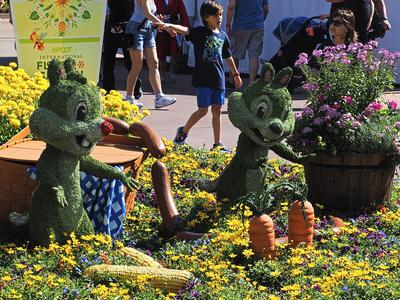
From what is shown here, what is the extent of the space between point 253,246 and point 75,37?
13.8 ft

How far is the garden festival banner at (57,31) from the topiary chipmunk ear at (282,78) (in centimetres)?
329

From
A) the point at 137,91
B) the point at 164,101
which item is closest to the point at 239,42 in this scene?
the point at 137,91

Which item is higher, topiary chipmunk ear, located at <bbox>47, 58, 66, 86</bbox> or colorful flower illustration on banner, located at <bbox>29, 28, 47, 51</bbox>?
topiary chipmunk ear, located at <bbox>47, 58, 66, 86</bbox>

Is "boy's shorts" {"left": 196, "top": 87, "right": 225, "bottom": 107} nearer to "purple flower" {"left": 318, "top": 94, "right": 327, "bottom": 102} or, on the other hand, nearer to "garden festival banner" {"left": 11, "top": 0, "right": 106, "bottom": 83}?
"garden festival banner" {"left": 11, "top": 0, "right": 106, "bottom": 83}

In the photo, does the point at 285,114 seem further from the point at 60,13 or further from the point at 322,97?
the point at 60,13

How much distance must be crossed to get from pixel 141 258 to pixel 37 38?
13.4 ft

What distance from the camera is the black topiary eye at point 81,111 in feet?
16.5

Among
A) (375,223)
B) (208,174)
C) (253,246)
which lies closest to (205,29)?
(208,174)

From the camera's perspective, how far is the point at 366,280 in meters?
4.55

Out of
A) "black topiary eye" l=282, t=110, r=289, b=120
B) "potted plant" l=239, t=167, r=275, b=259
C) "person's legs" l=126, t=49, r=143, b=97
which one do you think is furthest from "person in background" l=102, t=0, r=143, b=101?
"potted plant" l=239, t=167, r=275, b=259

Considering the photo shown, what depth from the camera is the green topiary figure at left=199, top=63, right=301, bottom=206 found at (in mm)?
5703

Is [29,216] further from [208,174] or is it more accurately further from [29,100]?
[208,174]

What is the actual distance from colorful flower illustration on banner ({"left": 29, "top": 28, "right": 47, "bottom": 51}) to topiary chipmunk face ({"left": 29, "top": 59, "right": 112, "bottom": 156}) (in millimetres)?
3459

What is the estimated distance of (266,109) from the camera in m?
5.72
